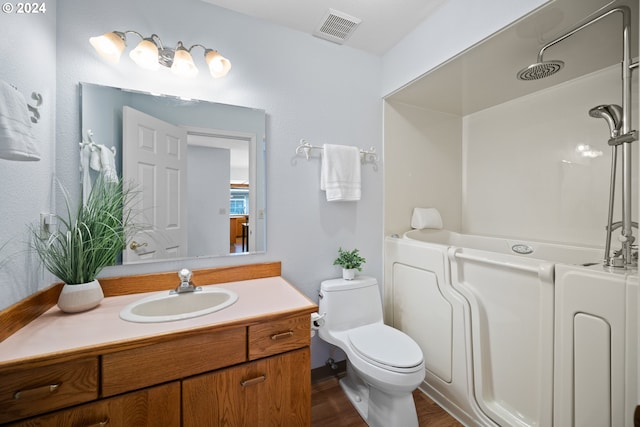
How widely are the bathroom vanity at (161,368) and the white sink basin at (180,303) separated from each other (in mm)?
74

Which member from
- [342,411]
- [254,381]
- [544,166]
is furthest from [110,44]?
[544,166]

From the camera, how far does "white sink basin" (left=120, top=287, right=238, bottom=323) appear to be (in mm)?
1150

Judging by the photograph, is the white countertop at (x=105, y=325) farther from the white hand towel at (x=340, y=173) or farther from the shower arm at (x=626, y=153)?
the shower arm at (x=626, y=153)

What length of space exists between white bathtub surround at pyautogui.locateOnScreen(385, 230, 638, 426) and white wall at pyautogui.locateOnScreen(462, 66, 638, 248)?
0.26m

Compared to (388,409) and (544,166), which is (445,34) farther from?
(388,409)

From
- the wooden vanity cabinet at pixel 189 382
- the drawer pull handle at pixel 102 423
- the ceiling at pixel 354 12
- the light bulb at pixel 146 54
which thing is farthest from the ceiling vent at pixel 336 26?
the drawer pull handle at pixel 102 423

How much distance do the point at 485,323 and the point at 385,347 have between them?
0.55 m

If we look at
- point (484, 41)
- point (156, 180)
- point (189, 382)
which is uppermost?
point (484, 41)

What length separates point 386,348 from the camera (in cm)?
136

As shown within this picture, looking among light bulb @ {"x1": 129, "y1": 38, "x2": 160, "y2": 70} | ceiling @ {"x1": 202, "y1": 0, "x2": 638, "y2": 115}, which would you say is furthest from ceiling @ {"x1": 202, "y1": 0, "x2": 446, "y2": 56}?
light bulb @ {"x1": 129, "y1": 38, "x2": 160, "y2": 70}

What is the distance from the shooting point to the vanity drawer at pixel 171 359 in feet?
2.73

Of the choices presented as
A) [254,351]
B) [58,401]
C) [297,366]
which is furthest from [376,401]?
[58,401]

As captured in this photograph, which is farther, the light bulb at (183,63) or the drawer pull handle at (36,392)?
the light bulb at (183,63)

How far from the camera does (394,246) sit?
1918mm
